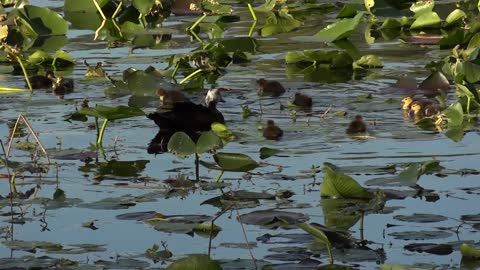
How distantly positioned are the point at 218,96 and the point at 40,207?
1.72 m

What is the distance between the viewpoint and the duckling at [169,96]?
241 inches

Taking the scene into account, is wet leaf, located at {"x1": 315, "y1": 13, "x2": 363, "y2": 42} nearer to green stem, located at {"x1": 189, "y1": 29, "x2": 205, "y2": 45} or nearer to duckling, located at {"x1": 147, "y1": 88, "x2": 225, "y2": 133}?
green stem, located at {"x1": 189, "y1": 29, "x2": 205, "y2": 45}

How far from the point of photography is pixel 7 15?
865 centimetres

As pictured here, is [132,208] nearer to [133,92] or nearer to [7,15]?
[133,92]

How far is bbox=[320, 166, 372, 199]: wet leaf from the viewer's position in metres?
4.26

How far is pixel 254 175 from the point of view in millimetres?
4727

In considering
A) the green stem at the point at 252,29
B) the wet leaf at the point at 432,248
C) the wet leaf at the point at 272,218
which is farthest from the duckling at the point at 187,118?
the green stem at the point at 252,29

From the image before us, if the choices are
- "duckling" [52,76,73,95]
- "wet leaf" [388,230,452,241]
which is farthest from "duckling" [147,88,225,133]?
"wet leaf" [388,230,452,241]

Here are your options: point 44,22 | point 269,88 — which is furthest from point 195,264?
point 44,22

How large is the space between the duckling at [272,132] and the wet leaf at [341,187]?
1089mm

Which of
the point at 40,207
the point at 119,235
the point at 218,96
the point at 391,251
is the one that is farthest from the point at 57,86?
the point at 391,251

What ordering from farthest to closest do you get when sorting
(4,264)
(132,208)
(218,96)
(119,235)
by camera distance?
(218,96) < (132,208) < (119,235) < (4,264)

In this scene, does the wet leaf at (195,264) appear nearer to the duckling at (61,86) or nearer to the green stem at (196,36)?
the duckling at (61,86)

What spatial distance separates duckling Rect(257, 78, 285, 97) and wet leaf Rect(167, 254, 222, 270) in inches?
122
